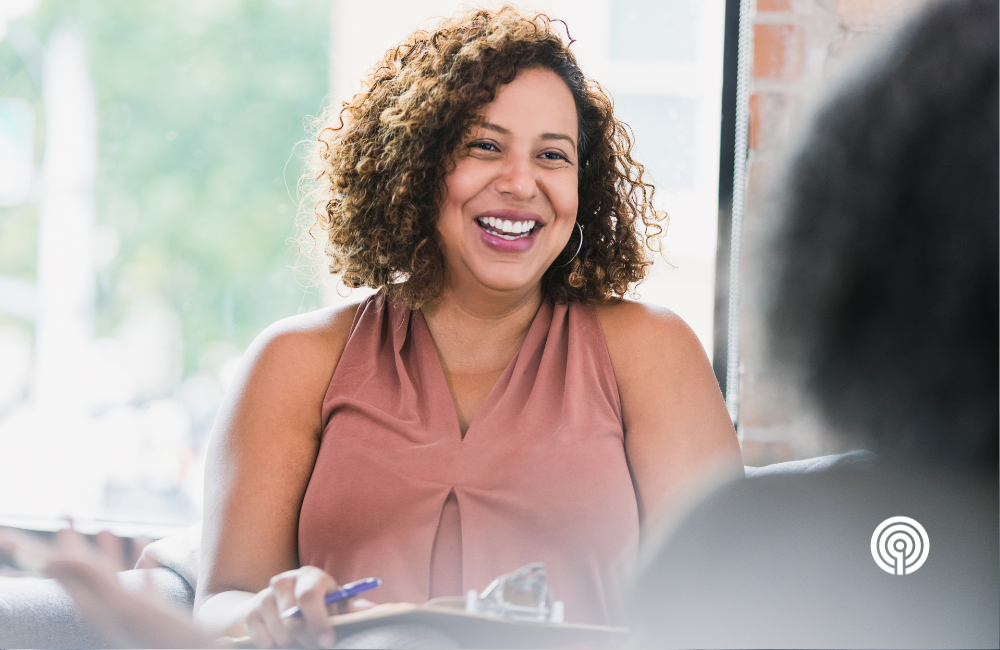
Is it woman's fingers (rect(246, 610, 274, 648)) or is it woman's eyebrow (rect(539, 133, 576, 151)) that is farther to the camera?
woman's eyebrow (rect(539, 133, 576, 151))

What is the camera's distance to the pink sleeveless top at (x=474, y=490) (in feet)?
2.90

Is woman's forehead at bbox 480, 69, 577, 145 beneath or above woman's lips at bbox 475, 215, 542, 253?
above

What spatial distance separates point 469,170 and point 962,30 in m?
0.54

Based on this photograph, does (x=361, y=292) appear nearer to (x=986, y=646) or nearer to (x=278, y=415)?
(x=278, y=415)

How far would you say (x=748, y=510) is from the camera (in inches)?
28.5

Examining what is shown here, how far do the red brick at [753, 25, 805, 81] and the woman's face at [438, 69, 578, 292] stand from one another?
33 centimetres

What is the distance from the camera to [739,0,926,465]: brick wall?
2.14 feet

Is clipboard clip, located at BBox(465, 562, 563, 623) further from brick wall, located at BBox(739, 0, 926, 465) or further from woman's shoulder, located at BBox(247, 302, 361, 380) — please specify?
woman's shoulder, located at BBox(247, 302, 361, 380)

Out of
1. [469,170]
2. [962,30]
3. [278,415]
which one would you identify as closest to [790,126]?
[962,30]

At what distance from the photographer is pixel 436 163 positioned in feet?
3.26

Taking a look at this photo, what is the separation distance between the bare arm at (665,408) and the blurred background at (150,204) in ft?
2.85

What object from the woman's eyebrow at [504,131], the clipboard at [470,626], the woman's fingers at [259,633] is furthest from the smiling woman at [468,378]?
the clipboard at [470,626]

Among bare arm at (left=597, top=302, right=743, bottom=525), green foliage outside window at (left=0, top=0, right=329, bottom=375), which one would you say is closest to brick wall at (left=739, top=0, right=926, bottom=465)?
bare arm at (left=597, top=302, right=743, bottom=525)

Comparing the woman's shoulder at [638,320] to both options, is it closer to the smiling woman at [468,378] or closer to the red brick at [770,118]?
the smiling woman at [468,378]
